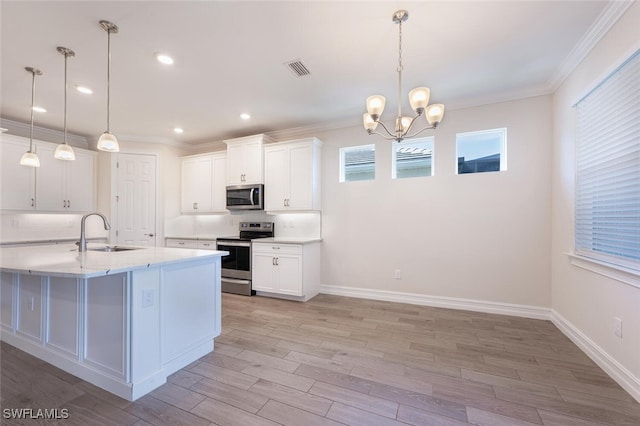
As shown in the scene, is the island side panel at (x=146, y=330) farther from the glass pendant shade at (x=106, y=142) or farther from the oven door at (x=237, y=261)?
the oven door at (x=237, y=261)

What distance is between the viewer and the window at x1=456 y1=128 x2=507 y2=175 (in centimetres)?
345

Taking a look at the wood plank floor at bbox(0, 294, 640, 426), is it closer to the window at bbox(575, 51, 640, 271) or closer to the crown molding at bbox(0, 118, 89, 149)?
the window at bbox(575, 51, 640, 271)

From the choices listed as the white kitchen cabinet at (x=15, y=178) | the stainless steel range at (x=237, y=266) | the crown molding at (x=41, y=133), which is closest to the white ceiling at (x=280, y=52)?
the crown molding at (x=41, y=133)

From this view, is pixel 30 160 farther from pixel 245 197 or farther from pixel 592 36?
pixel 592 36

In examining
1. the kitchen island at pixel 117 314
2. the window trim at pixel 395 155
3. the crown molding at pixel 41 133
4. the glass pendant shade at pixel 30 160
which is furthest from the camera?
the crown molding at pixel 41 133

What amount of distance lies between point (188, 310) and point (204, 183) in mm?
3437

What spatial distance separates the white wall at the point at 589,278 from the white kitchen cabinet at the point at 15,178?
7.13 meters

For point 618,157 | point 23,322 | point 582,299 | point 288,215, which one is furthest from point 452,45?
point 23,322

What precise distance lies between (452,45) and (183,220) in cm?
546

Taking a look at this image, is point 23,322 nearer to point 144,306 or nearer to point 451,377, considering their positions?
point 144,306

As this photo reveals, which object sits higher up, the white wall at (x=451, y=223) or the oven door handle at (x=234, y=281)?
the white wall at (x=451, y=223)

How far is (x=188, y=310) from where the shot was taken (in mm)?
2223

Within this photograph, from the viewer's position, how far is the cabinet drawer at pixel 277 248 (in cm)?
391

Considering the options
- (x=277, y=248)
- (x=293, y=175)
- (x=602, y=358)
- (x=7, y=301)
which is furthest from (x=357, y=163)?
(x=7, y=301)
